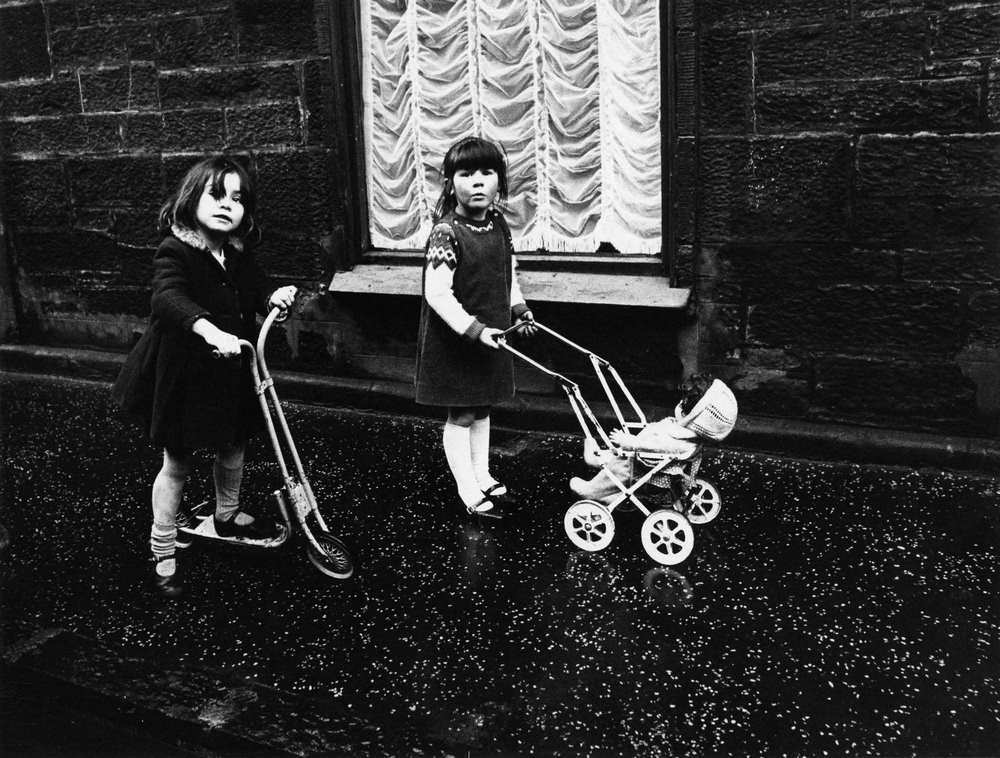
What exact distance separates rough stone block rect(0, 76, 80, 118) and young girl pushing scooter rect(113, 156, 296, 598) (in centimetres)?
361

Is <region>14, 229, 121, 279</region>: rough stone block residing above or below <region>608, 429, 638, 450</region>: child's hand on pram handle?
above

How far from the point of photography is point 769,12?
4812mm

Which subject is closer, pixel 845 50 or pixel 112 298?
pixel 845 50

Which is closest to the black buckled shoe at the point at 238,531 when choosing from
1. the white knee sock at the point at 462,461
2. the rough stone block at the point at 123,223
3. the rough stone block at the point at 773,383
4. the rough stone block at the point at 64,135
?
the white knee sock at the point at 462,461

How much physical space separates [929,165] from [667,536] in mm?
2102

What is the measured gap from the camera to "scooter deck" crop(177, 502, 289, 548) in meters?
4.27

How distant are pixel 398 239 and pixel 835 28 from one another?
2694mm

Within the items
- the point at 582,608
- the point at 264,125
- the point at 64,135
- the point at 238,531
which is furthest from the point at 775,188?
the point at 64,135

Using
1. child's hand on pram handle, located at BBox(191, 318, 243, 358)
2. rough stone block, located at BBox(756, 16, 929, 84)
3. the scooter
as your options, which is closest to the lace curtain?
rough stone block, located at BBox(756, 16, 929, 84)

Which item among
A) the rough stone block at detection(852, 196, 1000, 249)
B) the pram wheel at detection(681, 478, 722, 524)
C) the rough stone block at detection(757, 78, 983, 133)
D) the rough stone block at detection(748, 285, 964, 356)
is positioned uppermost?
the rough stone block at detection(757, 78, 983, 133)

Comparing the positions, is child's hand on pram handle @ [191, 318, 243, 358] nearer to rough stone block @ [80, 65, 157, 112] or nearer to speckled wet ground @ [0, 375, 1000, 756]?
speckled wet ground @ [0, 375, 1000, 756]

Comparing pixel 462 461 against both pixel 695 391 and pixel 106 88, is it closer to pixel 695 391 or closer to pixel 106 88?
pixel 695 391

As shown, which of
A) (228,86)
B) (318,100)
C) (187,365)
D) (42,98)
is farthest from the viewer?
(42,98)

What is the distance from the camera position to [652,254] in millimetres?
5527
